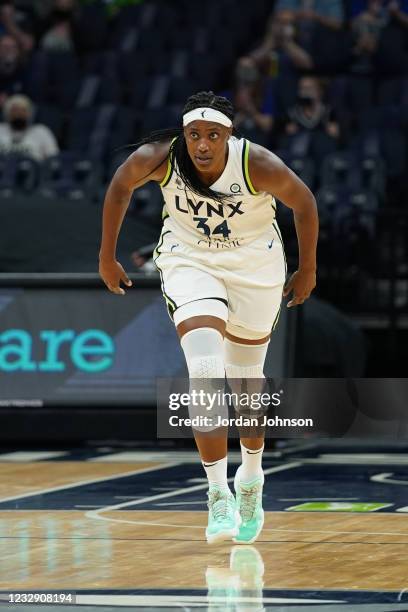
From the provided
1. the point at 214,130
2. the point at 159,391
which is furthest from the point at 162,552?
the point at 159,391

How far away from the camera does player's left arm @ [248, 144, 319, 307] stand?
597 centimetres

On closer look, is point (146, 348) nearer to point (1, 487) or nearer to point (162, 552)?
point (1, 487)

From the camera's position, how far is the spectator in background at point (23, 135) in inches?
598

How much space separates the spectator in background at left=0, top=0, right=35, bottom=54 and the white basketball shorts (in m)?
12.6

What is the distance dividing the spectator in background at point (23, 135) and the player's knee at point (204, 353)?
370 inches

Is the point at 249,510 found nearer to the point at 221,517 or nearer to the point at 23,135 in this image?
the point at 221,517

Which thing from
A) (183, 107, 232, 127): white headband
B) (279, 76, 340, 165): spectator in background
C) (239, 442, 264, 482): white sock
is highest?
(279, 76, 340, 165): spectator in background

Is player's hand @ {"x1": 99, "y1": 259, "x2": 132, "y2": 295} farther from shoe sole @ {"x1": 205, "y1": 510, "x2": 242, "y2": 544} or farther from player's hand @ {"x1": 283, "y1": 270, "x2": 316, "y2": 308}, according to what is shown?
shoe sole @ {"x1": 205, "y1": 510, "x2": 242, "y2": 544}

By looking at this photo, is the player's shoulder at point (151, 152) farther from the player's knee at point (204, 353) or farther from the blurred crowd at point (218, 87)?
the blurred crowd at point (218, 87)

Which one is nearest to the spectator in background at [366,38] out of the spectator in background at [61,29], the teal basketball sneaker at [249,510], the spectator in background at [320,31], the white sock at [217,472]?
the spectator in background at [320,31]

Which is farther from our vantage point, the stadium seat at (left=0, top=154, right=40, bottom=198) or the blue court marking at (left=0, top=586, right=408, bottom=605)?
the stadium seat at (left=0, top=154, right=40, bottom=198)

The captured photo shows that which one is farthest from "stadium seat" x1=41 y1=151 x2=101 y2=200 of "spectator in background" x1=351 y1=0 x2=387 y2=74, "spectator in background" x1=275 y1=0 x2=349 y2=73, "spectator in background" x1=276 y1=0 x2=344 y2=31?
"spectator in background" x1=276 y1=0 x2=344 y2=31

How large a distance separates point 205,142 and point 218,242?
46cm

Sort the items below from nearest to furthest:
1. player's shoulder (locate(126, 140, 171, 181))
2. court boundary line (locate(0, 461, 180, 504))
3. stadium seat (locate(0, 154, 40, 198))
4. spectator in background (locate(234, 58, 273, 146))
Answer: player's shoulder (locate(126, 140, 171, 181)), court boundary line (locate(0, 461, 180, 504)), stadium seat (locate(0, 154, 40, 198)), spectator in background (locate(234, 58, 273, 146))
